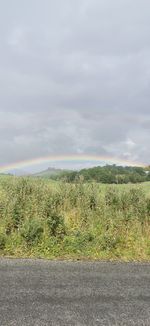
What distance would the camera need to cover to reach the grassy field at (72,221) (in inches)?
437

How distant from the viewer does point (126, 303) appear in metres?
6.84

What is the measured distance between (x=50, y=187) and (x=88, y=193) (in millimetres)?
1497

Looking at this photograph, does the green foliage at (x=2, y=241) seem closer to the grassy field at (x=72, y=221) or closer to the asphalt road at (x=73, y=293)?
the grassy field at (x=72, y=221)

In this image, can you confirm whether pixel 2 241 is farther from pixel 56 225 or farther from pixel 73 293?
pixel 73 293

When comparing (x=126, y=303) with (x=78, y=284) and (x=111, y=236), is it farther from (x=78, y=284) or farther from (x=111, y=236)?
(x=111, y=236)

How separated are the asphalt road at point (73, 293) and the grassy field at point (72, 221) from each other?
4.63ft

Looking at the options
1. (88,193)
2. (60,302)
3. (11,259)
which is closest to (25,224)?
(11,259)

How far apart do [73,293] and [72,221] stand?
6.01m

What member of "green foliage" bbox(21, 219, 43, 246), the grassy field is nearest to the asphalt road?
the grassy field

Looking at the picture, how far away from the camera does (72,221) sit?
1322 centimetres

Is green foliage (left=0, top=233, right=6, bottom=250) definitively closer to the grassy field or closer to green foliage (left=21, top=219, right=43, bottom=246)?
the grassy field

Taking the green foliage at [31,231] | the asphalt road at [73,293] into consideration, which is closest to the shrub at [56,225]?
the green foliage at [31,231]

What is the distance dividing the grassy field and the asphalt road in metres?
1.41

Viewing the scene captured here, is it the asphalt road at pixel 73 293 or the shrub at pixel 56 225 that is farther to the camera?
the shrub at pixel 56 225
